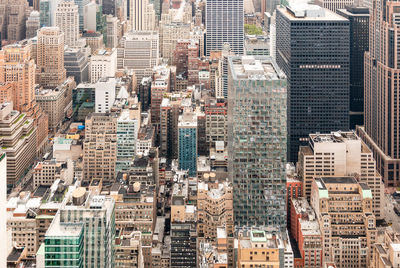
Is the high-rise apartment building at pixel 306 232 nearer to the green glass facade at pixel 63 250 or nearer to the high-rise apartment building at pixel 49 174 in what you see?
the high-rise apartment building at pixel 49 174

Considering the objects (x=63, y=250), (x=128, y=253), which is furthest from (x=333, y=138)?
(x=63, y=250)

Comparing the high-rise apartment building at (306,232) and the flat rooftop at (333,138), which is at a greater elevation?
the flat rooftop at (333,138)

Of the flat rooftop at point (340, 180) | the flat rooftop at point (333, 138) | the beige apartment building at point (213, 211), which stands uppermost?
Result: the flat rooftop at point (333, 138)

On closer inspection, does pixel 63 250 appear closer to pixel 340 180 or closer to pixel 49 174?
pixel 340 180

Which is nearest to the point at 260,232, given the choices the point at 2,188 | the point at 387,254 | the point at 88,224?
the point at 387,254

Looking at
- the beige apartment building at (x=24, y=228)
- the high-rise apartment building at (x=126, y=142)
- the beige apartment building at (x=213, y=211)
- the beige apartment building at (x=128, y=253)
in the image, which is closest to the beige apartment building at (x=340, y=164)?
the beige apartment building at (x=213, y=211)

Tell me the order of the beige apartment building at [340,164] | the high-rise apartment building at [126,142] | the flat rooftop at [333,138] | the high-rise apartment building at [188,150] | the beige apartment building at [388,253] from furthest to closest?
the high-rise apartment building at [188,150] < the high-rise apartment building at [126,142] < the flat rooftop at [333,138] < the beige apartment building at [340,164] < the beige apartment building at [388,253]
